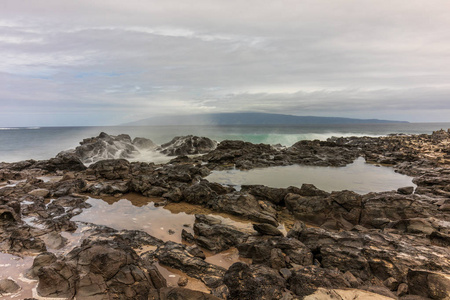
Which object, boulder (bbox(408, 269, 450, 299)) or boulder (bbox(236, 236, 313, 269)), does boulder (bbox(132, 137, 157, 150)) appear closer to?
boulder (bbox(236, 236, 313, 269))

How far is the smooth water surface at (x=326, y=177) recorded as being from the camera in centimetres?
1498

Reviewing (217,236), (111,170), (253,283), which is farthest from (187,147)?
(253,283)

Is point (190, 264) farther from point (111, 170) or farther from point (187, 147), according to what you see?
point (187, 147)

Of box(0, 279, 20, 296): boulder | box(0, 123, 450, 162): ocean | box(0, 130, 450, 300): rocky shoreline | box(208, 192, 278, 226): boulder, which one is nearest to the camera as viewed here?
Result: box(0, 130, 450, 300): rocky shoreline

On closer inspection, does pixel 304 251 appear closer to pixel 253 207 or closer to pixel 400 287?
pixel 400 287

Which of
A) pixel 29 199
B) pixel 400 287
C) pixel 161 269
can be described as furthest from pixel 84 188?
pixel 400 287

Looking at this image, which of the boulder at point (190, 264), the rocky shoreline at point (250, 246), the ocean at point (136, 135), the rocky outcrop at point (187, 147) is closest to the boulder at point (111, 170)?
the rocky shoreline at point (250, 246)

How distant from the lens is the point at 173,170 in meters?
16.7

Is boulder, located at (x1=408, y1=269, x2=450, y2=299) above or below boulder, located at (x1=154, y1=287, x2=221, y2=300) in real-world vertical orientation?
above

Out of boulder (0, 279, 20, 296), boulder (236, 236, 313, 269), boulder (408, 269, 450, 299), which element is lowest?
boulder (0, 279, 20, 296)

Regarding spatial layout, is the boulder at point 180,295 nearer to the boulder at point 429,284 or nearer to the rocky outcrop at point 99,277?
the rocky outcrop at point 99,277

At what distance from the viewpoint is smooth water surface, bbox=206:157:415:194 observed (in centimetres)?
1498

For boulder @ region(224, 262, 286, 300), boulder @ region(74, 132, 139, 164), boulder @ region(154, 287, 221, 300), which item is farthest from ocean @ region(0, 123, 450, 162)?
boulder @ region(224, 262, 286, 300)

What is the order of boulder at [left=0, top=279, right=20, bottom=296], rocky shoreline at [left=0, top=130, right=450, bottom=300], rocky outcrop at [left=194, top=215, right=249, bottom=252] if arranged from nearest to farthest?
1. rocky shoreline at [left=0, top=130, right=450, bottom=300]
2. boulder at [left=0, top=279, right=20, bottom=296]
3. rocky outcrop at [left=194, top=215, right=249, bottom=252]
